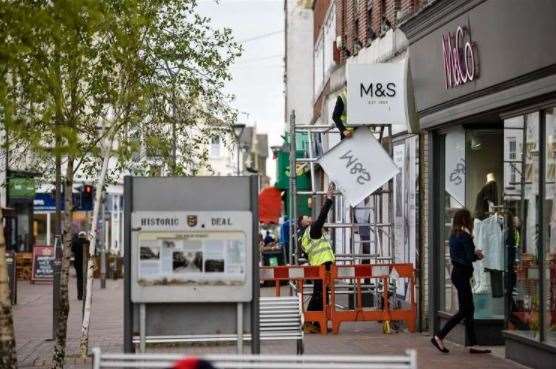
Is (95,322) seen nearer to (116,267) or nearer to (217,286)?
(217,286)

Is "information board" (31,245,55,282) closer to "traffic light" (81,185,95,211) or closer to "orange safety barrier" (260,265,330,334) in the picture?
"traffic light" (81,185,95,211)

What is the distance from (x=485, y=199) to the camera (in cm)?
1847

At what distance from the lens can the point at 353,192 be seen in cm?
2120

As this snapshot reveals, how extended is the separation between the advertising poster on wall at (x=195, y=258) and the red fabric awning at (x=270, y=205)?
30638 mm

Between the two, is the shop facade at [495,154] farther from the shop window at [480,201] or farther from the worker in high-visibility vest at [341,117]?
the worker in high-visibility vest at [341,117]

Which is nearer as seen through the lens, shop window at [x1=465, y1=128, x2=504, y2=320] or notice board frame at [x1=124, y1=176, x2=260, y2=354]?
notice board frame at [x1=124, y1=176, x2=260, y2=354]

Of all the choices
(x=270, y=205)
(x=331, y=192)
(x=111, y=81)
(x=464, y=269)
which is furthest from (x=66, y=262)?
(x=270, y=205)

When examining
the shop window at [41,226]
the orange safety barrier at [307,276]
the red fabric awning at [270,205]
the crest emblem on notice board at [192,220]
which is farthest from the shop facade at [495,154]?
the shop window at [41,226]

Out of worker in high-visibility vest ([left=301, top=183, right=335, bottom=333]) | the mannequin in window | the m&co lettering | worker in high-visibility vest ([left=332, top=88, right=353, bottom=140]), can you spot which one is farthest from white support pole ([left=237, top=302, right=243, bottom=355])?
worker in high-visibility vest ([left=332, top=88, right=353, bottom=140])

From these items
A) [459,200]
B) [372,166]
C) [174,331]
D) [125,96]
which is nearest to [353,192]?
[372,166]

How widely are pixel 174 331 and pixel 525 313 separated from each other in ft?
18.2

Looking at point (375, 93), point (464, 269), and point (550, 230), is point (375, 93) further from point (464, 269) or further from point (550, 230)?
point (550, 230)

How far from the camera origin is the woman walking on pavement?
16672 millimetres

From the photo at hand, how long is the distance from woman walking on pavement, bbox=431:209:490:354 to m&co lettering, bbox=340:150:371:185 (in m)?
4.46
